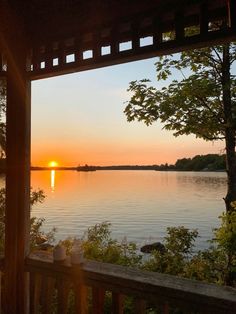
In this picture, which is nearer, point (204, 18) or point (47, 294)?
point (204, 18)

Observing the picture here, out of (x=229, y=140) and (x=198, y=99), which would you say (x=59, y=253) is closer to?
(x=229, y=140)

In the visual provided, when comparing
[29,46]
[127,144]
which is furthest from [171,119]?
[127,144]

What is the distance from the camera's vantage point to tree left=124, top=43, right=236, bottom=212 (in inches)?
324

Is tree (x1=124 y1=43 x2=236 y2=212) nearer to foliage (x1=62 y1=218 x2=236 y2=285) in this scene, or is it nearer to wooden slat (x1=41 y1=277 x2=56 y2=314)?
foliage (x1=62 y1=218 x2=236 y2=285)

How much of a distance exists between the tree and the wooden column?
18.8 feet

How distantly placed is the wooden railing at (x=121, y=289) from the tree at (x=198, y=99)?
614 centimetres

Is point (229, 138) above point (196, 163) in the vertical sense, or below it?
below

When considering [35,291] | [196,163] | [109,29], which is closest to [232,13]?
[109,29]

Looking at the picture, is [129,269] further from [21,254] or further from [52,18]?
[52,18]

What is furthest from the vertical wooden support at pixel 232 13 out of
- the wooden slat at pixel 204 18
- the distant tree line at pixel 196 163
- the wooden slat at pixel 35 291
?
the distant tree line at pixel 196 163

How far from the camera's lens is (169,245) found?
26.0ft

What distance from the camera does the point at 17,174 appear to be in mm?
2855

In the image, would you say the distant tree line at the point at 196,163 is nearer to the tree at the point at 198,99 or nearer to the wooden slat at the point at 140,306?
the tree at the point at 198,99

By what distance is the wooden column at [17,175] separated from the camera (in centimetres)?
283
